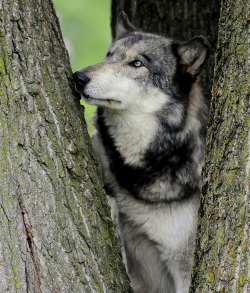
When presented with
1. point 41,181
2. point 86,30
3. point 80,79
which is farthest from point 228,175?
point 86,30

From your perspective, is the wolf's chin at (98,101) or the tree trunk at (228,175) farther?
the wolf's chin at (98,101)

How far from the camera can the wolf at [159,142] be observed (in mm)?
4648

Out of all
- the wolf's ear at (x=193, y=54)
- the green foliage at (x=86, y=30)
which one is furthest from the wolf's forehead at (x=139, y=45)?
the green foliage at (x=86, y=30)

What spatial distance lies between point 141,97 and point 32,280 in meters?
1.99

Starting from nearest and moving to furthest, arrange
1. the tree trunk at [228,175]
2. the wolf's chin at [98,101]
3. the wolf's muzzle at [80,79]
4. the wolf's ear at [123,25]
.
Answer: the tree trunk at [228,175] → the wolf's muzzle at [80,79] → the wolf's chin at [98,101] → the wolf's ear at [123,25]

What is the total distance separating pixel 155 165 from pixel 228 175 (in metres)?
1.67

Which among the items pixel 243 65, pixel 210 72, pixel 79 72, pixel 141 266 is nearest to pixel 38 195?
pixel 79 72

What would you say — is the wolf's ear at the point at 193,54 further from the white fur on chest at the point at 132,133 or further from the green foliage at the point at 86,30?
the green foliage at the point at 86,30

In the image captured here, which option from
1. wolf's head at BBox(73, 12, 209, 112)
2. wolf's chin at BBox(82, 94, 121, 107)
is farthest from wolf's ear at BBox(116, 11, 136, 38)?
wolf's chin at BBox(82, 94, 121, 107)

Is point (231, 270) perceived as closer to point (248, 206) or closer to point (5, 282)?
point (248, 206)

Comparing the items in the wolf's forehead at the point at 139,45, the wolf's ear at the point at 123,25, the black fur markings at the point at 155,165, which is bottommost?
the black fur markings at the point at 155,165

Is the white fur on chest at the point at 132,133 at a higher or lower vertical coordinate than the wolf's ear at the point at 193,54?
lower

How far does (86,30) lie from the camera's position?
36.6ft

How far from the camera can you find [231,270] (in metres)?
2.97
